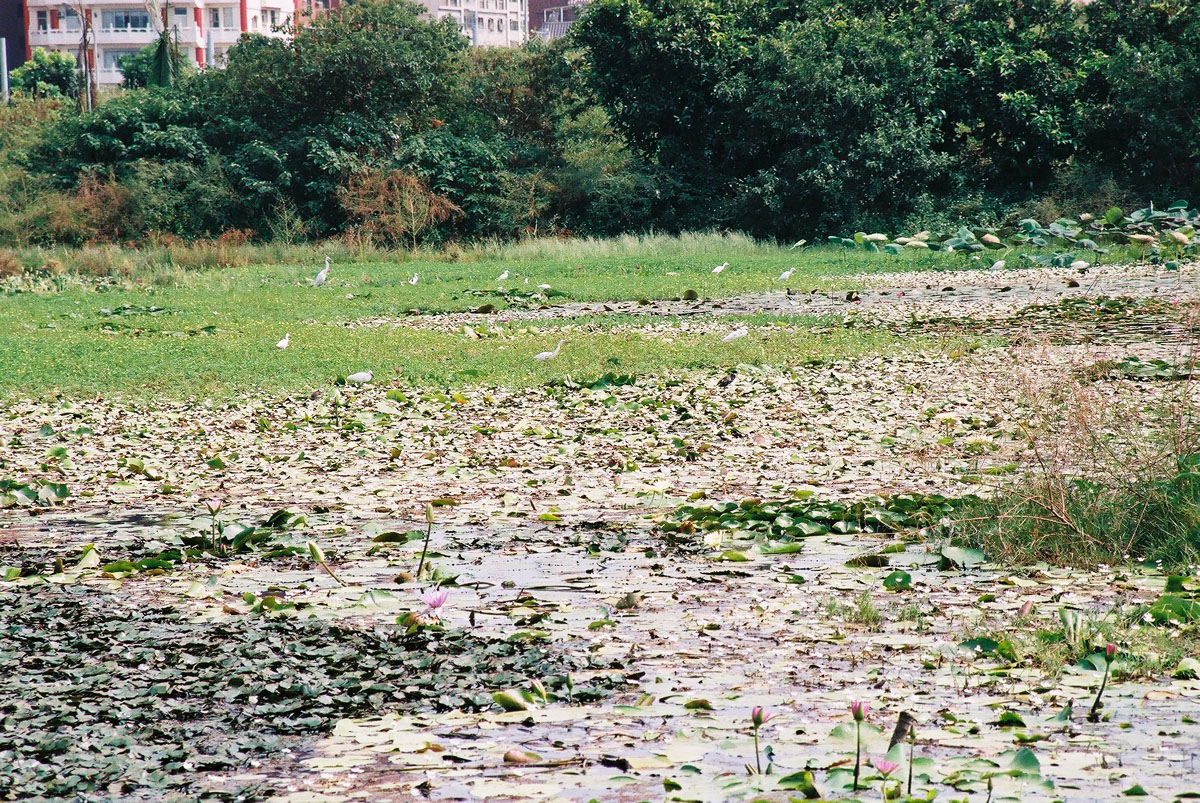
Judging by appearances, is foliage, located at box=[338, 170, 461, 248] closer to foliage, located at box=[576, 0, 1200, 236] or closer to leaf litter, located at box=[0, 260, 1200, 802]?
foliage, located at box=[576, 0, 1200, 236]

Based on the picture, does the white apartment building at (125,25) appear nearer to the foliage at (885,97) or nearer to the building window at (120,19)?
the building window at (120,19)

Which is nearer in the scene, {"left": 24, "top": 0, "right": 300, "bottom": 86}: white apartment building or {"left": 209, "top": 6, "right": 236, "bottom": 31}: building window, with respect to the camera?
{"left": 24, "top": 0, "right": 300, "bottom": 86}: white apartment building

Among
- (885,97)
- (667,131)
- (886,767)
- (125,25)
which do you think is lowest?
(886,767)

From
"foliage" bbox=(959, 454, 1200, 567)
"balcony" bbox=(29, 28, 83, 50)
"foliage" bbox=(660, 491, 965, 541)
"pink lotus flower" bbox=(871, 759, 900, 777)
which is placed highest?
"balcony" bbox=(29, 28, 83, 50)

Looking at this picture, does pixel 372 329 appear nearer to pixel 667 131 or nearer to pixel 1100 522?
pixel 1100 522

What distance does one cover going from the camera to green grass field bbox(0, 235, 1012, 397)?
35.8 ft

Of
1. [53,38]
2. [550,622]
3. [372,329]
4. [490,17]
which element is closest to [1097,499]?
[550,622]

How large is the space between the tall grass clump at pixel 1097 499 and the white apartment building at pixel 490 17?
85998 millimetres

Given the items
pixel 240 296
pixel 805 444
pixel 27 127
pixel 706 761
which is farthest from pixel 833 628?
pixel 27 127

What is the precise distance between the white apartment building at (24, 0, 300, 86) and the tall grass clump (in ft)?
228

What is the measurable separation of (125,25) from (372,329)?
6468 centimetres

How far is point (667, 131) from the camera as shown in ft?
101

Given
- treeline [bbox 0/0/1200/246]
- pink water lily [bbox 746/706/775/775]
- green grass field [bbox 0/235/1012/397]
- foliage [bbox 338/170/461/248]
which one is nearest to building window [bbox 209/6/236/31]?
treeline [bbox 0/0/1200/246]

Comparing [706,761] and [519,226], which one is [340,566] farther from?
[519,226]
